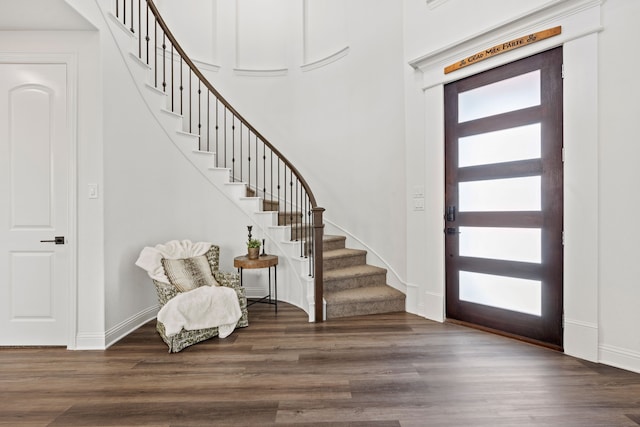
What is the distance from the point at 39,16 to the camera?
243 centimetres

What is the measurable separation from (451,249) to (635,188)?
4.78ft

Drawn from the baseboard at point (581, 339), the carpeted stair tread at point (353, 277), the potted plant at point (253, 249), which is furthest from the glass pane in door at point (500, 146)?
the potted plant at point (253, 249)

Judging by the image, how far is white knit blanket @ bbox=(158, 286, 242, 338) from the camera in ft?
8.50

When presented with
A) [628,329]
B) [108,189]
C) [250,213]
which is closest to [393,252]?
[250,213]

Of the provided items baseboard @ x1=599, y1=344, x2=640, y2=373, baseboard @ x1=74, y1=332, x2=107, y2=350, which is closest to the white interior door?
baseboard @ x1=74, y1=332, x2=107, y2=350

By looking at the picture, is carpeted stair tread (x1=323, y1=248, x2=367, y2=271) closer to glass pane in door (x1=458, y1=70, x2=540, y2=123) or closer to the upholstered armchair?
the upholstered armchair

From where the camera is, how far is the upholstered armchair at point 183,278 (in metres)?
2.63

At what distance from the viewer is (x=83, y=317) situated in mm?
2639

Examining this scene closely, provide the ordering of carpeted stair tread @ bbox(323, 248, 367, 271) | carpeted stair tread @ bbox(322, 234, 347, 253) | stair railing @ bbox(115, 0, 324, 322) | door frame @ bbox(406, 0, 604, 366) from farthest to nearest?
stair railing @ bbox(115, 0, 324, 322) → carpeted stair tread @ bbox(322, 234, 347, 253) → carpeted stair tread @ bbox(323, 248, 367, 271) → door frame @ bbox(406, 0, 604, 366)

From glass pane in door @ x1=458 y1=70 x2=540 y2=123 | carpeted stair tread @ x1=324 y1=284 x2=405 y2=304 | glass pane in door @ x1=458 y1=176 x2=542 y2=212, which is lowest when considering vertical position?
carpeted stair tread @ x1=324 y1=284 x2=405 y2=304

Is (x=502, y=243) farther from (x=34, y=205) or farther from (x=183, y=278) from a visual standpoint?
(x=34, y=205)

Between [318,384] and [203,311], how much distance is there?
129 centimetres

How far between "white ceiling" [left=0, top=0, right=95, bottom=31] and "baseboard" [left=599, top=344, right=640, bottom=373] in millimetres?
4829

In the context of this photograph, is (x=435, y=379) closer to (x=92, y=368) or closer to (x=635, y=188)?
(x=635, y=188)
